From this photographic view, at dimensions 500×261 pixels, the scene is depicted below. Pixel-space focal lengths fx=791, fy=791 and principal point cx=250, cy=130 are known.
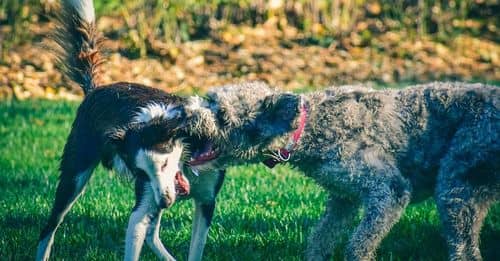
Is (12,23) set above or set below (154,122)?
above

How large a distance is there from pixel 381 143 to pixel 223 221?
1.71m

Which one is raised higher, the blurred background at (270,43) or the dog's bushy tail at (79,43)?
the blurred background at (270,43)

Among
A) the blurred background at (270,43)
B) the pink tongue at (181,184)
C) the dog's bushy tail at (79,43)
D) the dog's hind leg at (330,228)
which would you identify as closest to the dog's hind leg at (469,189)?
the dog's hind leg at (330,228)

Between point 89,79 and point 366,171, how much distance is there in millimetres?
2427

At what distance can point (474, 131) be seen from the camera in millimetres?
4871

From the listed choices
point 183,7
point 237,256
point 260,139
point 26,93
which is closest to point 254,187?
point 237,256

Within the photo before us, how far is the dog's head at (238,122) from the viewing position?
477 cm

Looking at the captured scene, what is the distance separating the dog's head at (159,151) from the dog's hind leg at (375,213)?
3.66 feet

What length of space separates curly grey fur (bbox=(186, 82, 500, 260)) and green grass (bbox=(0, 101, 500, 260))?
23.8 inches

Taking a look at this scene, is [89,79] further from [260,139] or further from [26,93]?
[26,93]

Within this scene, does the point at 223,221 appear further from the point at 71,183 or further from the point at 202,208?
the point at 71,183

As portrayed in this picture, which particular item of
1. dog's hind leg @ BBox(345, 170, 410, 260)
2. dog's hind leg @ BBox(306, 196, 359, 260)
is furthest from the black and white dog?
dog's hind leg @ BBox(345, 170, 410, 260)

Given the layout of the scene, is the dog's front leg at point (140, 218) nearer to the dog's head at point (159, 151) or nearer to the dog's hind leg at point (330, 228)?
the dog's head at point (159, 151)

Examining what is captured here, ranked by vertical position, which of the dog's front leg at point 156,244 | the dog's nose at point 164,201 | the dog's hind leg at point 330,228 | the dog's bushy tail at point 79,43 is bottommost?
the dog's front leg at point 156,244
